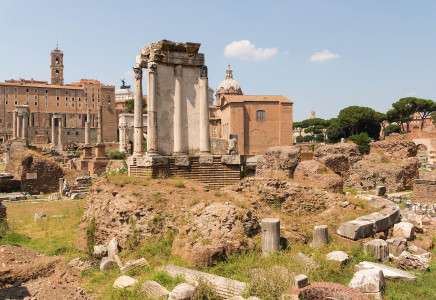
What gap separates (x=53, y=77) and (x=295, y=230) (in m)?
99.2

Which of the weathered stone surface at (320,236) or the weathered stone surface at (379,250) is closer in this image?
the weathered stone surface at (379,250)

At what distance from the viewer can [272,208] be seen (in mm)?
8820

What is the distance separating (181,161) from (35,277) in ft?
14.5

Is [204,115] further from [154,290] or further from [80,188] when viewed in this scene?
[80,188]

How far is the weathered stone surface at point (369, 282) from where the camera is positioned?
515 centimetres

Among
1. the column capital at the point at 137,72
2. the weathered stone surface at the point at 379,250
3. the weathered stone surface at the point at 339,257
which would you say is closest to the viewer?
the weathered stone surface at the point at 339,257

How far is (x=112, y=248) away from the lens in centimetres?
746

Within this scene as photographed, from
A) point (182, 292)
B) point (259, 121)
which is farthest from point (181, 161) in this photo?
point (259, 121)

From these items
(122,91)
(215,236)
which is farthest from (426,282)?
(122,91)

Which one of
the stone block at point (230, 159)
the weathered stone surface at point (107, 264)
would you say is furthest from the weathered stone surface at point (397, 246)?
the weathered stone surface at point (107, 264)

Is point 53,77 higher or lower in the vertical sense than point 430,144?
higher

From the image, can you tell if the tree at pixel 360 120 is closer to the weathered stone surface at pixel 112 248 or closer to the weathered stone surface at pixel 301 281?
the weathered stone surface at pixel 112 248

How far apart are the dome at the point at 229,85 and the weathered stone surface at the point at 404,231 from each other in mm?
60300

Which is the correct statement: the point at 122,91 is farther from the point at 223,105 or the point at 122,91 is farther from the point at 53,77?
the point at 223,105
